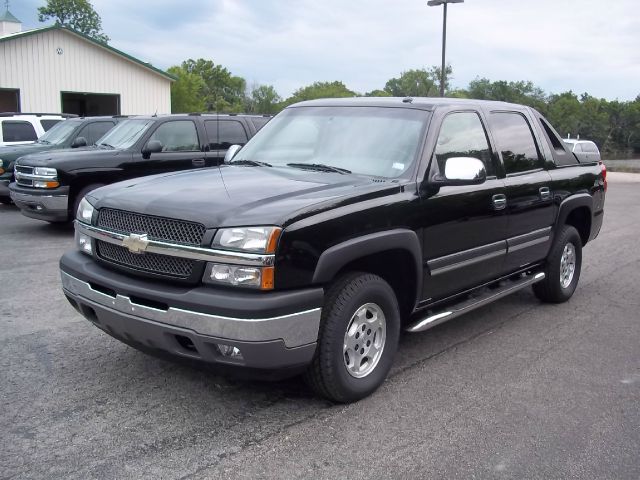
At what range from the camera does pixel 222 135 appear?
35.1 ft

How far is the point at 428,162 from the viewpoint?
4.28 m

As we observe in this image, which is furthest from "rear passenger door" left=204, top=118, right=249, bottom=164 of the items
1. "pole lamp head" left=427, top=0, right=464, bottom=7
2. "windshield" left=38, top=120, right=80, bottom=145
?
"pole lamp head" left=427, top=0, right=464, bottom=7

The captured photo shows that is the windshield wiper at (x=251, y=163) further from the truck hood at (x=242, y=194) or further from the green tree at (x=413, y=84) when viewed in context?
the green tree at (x=413, y=84)

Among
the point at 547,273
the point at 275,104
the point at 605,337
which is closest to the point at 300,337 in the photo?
the point at 605,337

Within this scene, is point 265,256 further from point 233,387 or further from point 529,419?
point 529,419

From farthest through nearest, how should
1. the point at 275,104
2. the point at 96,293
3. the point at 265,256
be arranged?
1. the point at 275,104
2. the point at 96,293
3. the point at 265,256

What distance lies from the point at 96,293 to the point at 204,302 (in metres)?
0.85

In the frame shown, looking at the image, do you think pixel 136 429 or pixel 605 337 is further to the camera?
pixel 605 337

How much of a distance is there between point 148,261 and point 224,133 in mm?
7465

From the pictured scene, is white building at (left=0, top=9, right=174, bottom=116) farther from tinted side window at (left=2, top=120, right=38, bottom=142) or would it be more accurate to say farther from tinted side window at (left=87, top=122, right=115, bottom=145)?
tinted side window at (left=87, top=122, right=115, bottom=145)

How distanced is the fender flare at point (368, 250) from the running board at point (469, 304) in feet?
0.63

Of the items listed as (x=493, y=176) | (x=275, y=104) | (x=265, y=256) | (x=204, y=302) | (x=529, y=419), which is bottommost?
(x=529, y=419)

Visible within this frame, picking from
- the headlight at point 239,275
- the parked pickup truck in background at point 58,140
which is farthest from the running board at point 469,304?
the parked pickup truck in background at point 58,140

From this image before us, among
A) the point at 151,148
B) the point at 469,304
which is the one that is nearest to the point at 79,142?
the point at 151,148
